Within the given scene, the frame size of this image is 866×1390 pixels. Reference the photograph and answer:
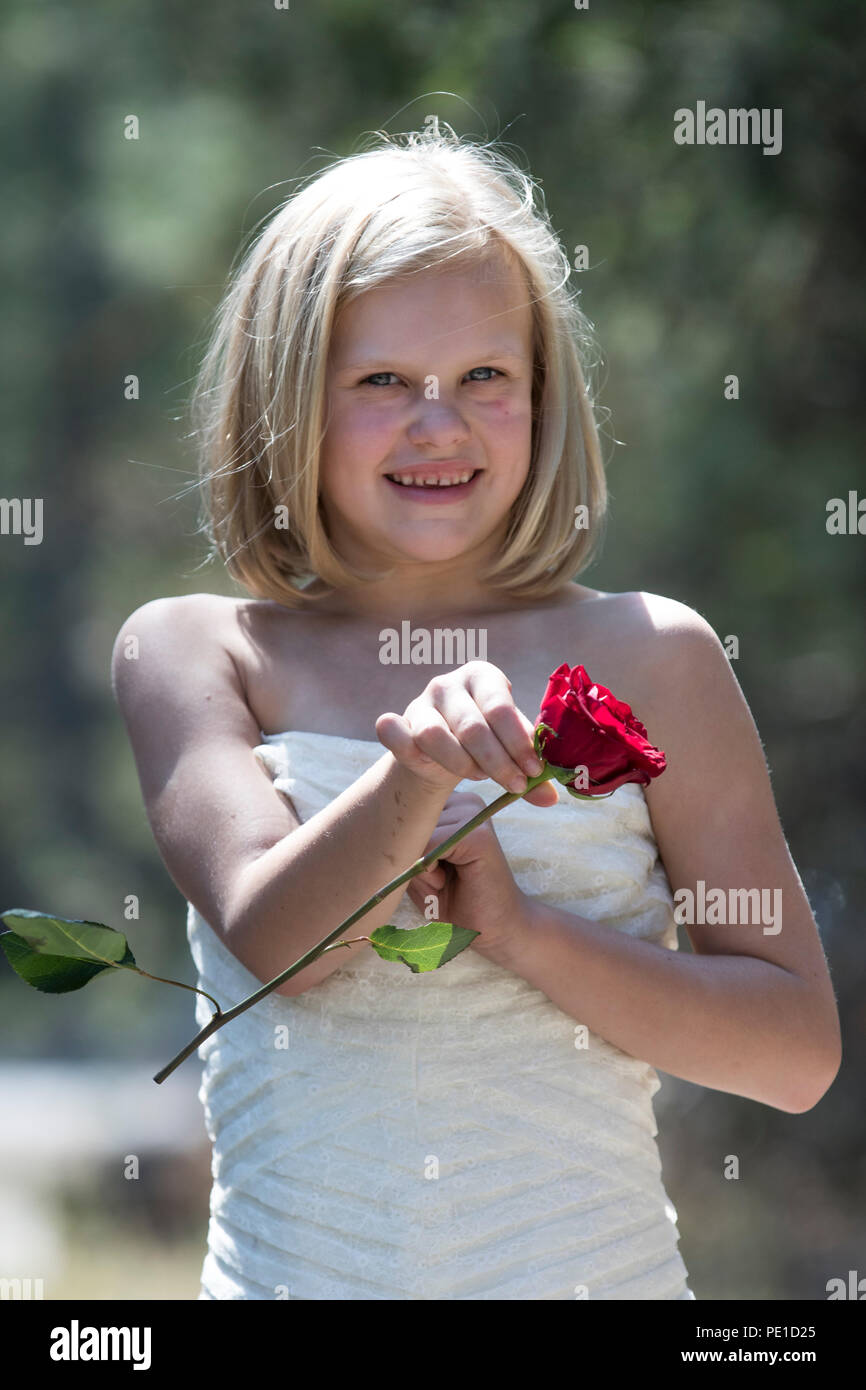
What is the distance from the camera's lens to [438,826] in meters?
1.19

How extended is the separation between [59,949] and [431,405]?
0.64m

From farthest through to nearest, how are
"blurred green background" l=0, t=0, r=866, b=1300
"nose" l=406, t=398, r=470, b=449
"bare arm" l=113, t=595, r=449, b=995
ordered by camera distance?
"blurred green background" l=0, t=0, r=866, b=1300 < "nose" l=406, t=398, r=470, b=449 < "bare arm" l=113, t=595, r=449, b=995

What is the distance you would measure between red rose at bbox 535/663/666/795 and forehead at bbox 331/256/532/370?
564 millimetres

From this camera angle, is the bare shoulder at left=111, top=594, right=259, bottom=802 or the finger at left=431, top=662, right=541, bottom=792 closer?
the finger at left=431, top=662, right=541, bottom=792

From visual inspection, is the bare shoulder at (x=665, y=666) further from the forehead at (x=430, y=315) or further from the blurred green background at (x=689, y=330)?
the blurred green background at (x=689, y=330)

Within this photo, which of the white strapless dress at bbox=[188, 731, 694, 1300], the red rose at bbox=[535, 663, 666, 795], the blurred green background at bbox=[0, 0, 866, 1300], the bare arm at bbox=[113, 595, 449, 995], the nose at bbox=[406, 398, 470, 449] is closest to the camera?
the red rose at bbox=[535, 663, 666, 795]

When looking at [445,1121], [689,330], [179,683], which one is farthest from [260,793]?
[689,330]

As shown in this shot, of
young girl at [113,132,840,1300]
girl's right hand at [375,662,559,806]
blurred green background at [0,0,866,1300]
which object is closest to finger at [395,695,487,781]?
girl's right hand at [375,662,559,806]

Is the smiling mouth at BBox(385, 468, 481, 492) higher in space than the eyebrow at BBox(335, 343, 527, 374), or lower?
lower

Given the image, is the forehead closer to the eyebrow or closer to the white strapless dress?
the eyebrow

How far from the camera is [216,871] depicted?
50.9 inches

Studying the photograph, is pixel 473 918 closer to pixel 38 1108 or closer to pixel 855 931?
pixel 855 931

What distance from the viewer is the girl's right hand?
91 centimetres

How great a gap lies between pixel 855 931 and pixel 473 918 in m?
2.39
